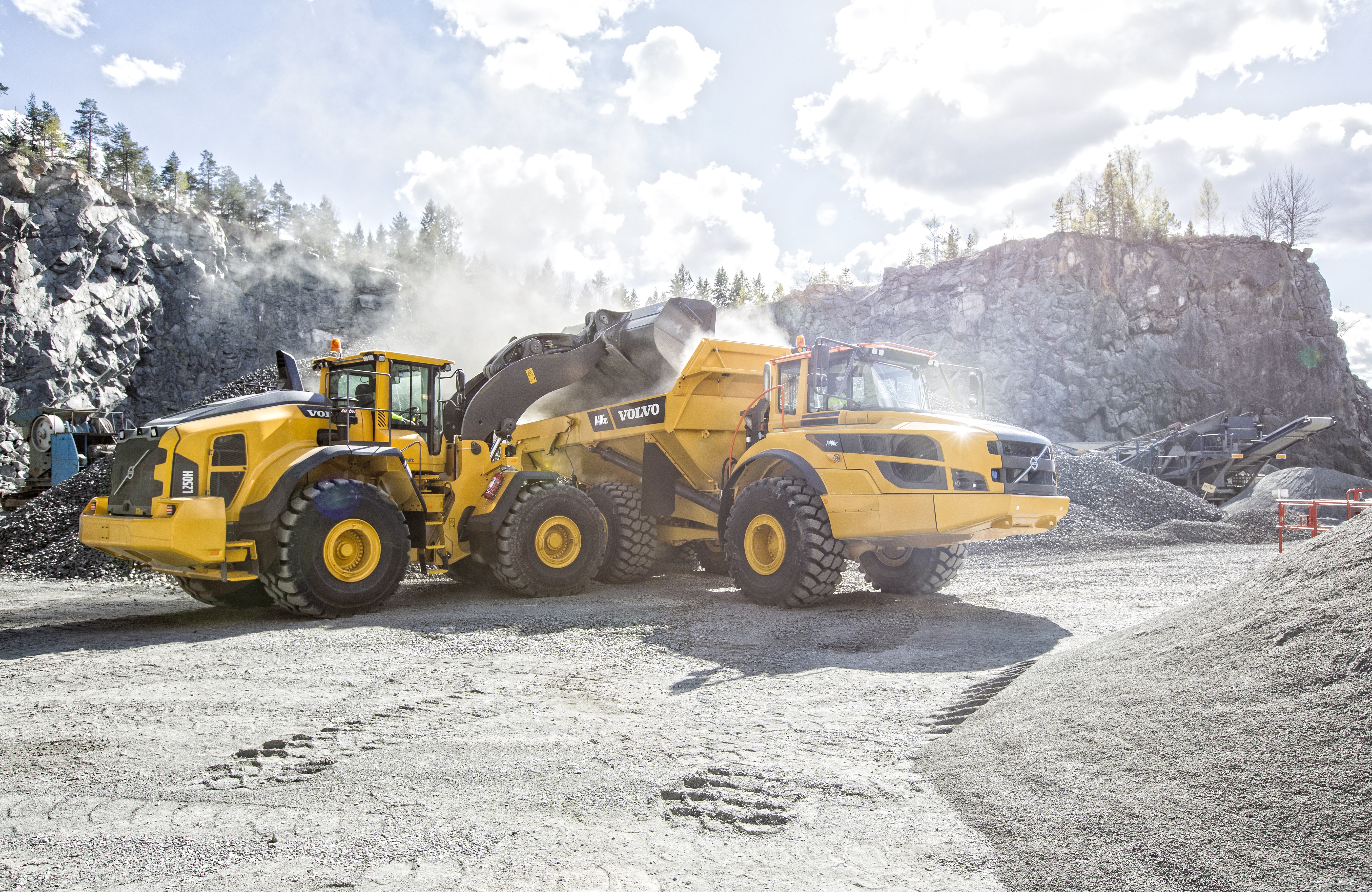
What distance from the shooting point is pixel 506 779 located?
3.39 m

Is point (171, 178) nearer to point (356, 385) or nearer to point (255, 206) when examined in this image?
point (255, 206)

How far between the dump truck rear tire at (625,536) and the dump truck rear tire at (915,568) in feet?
8.37

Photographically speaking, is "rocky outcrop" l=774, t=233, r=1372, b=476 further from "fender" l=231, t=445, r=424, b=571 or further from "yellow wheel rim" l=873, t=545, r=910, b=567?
"fender" l=231, t=445, r=424, b=571

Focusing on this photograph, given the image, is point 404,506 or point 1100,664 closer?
point 1100,664

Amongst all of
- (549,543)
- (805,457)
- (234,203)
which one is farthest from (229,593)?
(234,203)

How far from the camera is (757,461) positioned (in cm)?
802

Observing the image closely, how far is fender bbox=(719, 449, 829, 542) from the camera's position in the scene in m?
7.32

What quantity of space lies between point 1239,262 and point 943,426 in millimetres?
47747

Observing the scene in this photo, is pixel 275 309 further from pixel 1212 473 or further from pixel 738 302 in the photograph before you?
pixel 1212 473

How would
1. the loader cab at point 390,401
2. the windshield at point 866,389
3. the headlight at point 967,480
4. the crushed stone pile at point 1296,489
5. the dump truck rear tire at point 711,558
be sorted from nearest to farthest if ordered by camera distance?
the headlight at point 967,480, the windshield at point 866,389, the loader cab at point 390,401, the dump truck rear tire at point 711,558, the crushed stone pile at point 1296,489

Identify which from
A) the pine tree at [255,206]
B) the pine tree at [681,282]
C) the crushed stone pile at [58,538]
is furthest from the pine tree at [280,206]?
the crushed stone pile at [58,538]

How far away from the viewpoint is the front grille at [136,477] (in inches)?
272

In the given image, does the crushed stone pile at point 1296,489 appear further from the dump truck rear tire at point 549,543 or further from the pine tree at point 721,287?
the pine tree at point 721,287

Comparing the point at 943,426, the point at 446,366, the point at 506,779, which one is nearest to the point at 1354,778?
the point at 506,779
